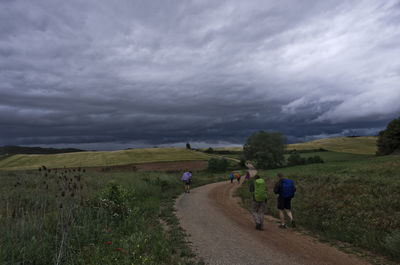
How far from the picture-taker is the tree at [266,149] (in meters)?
60.3

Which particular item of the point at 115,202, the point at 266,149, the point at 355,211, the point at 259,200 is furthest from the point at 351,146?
the point at 115,202

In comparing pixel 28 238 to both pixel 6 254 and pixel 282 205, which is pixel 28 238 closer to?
pixel 6 254

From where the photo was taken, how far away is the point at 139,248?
6.27 metres

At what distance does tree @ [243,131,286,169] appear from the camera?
60.3 meters

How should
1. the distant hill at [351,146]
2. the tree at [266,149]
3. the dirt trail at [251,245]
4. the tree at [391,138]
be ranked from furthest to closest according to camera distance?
1. the distant hill at [351,146]
2. the tree at [266,149]
3. the tree at [391,138]
4. the dirt trail at [251,245]

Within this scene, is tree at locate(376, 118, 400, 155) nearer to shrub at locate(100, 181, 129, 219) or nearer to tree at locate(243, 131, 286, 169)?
tree at locate(243, 131, 286, 169)

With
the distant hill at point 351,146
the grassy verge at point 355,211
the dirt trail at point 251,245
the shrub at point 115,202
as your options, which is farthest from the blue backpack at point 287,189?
the distant hill at point 351,146

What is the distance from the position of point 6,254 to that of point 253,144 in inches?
2398

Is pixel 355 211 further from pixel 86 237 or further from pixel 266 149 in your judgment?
pixel 266 149

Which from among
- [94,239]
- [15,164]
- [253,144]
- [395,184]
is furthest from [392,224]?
[15,164]

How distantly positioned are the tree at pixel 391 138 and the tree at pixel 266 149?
2299cm

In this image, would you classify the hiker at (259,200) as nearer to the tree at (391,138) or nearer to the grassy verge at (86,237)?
the grassy verge at (86,237)

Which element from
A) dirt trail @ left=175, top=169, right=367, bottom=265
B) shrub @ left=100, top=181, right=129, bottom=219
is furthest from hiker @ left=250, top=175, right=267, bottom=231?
shrub @ left=100, top=181, right=129, bottom=219

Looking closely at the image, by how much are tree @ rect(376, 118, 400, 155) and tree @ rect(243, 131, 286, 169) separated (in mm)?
22988
